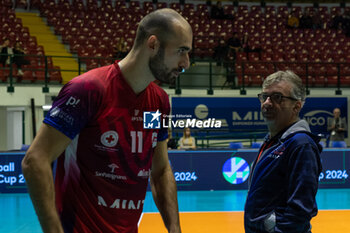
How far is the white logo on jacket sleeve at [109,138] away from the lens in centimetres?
201

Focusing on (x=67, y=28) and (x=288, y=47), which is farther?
(x=288, y=47)

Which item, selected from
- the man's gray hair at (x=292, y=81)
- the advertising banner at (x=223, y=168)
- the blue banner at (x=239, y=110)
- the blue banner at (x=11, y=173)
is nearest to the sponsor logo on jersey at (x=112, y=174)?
the man's gray hair at (x=292, y=81)

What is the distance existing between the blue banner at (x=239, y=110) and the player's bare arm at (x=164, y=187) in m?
13.5

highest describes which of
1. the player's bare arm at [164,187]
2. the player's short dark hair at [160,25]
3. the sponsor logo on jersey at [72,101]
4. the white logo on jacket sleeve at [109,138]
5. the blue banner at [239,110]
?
the player's short dark hair at [160,25]

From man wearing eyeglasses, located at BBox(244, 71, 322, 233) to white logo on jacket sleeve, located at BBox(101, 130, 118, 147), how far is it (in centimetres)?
107

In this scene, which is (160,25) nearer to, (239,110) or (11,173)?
(11,173)

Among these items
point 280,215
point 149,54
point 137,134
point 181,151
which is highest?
point 149,54

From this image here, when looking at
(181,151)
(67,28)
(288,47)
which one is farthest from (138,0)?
(181,151)

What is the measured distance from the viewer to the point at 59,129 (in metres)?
1.85

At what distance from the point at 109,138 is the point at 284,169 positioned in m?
1.14

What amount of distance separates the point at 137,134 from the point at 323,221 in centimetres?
643

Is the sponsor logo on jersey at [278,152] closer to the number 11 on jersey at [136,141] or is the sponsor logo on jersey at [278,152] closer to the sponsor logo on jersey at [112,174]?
the number 11 on jersey at [136,141]

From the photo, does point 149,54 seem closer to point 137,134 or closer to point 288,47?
point 137,134

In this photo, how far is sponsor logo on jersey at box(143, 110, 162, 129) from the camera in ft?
7.07
